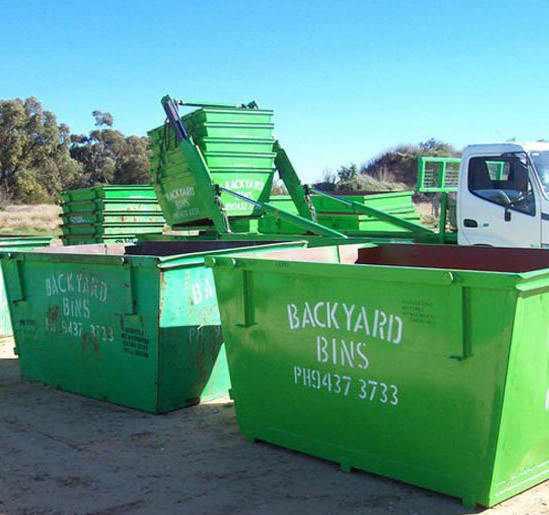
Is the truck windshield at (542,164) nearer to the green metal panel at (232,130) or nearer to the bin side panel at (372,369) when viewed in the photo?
the green metal panel at (232,130)

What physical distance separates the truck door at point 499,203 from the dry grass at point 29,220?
88.2 feet

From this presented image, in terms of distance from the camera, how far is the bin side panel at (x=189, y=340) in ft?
19.4

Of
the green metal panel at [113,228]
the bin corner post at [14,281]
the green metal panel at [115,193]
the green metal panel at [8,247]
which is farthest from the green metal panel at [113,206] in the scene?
the bin corner post at [14,281]

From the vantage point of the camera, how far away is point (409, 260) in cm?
607

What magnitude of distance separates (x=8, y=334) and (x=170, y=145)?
12.8 ft

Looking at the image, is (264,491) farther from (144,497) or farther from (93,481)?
(93,481)

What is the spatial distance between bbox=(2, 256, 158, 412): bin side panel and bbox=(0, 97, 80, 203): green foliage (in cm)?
4573

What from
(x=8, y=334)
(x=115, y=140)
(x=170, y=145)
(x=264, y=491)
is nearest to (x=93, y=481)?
(x=264, y=491)

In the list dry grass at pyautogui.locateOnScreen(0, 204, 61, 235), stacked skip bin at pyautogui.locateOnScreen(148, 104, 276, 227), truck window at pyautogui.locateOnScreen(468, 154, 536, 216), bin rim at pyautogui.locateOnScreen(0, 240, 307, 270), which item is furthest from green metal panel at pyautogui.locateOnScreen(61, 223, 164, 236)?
dry grass at pyautogui.locateOnScreen(0, 204, 61, 235)

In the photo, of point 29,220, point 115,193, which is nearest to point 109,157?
point 29,220

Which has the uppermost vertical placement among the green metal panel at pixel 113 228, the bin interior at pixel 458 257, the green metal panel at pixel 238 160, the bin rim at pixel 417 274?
the green metal panel at pixel 238 160

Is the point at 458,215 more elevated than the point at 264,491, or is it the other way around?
the point at 458,215

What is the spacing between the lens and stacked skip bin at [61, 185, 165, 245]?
59.2 feet

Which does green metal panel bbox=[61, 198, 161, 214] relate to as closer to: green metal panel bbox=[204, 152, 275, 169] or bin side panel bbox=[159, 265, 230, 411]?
green metal panel bbox=[204, 152, 275, 169]
